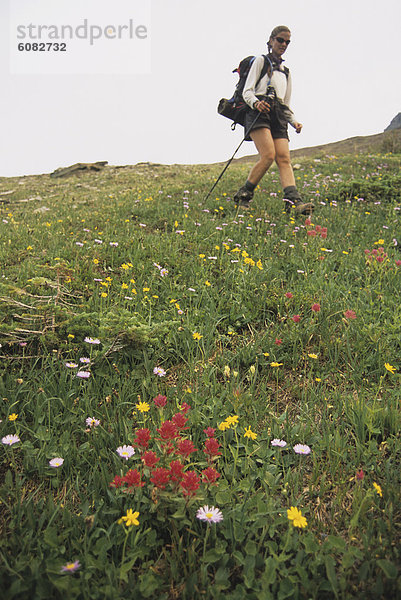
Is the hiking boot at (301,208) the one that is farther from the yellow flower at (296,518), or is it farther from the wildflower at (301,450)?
the yellow flower at (296,518)

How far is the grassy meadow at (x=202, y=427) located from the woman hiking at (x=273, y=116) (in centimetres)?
228

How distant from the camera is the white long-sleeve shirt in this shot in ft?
20.3

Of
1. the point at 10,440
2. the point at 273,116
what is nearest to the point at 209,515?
the point at 10,440

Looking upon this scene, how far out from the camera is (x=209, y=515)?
4.87ft

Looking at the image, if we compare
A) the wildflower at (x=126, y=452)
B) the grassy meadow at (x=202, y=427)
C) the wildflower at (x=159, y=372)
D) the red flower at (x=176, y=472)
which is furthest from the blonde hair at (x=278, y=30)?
the red flower at (x=176, y=472)

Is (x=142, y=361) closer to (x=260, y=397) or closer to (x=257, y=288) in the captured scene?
(x=260, y=397)

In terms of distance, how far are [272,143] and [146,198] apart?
9.99 ft

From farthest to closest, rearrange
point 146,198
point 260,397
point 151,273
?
point 146,198 → point 151,273 → point 260,397

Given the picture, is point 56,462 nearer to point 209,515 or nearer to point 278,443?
point 209,515

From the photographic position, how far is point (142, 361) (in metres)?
2.79

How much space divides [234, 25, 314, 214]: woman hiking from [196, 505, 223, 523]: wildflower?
18.7 ft

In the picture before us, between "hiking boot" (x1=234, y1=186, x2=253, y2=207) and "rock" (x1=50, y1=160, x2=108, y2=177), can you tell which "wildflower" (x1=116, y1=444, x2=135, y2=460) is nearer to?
"hiking boot" (x1=234, y1=186, x2=253, y2=207)

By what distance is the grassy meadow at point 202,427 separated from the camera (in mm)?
1465

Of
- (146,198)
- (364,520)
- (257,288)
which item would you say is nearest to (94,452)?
(364,520)
